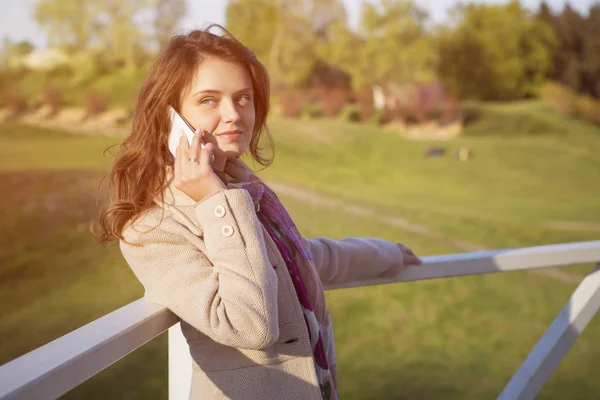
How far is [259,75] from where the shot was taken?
1.14 meters

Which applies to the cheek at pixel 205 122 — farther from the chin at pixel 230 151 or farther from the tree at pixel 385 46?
the tree at pixel 385 46

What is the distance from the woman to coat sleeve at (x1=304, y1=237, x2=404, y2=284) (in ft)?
0.43

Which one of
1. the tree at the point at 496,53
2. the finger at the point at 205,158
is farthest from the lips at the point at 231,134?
the tree at the point at 496,53

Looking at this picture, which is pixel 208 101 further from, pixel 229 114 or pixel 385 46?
pixel 385 46

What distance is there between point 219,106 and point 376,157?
4175 millimetres

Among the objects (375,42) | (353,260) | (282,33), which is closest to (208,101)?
(353,260)

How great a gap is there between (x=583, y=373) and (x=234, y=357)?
3316 millimetres

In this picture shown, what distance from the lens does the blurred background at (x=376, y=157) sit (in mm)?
3609

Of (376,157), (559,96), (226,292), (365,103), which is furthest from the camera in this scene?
(559,96)

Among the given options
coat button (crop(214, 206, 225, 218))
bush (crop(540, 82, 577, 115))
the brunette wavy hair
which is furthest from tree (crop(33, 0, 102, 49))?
bush (crop(540, 82, 577, 115))

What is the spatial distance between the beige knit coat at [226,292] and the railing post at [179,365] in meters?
0.06

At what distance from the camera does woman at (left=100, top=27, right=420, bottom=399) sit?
868 mm

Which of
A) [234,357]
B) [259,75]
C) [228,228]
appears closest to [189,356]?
[234,357]

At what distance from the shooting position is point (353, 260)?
1.27 metres
